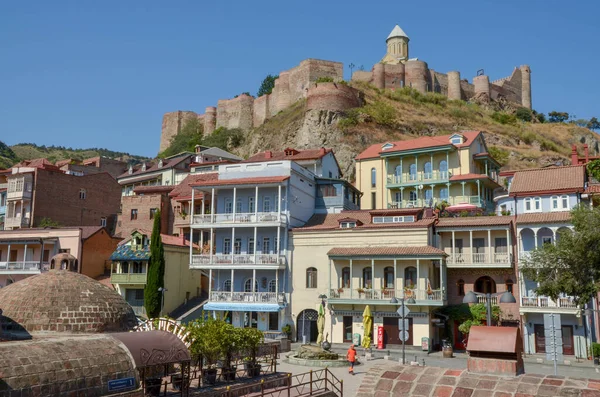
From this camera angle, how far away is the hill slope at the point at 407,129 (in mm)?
72500

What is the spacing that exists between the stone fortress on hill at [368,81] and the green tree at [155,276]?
4395 cm

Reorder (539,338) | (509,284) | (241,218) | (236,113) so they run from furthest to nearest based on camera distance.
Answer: (236,113)
(241,218)
(509,284)
(539,338)

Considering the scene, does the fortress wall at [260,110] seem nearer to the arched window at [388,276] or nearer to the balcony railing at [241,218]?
the balcony railing at [241,218]

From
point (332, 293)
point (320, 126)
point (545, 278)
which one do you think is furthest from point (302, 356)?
point (320, 126)

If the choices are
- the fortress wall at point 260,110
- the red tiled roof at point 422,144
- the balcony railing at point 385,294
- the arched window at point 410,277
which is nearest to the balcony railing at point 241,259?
the balcony railing at point 385,294

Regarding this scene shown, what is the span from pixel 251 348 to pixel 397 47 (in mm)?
87320

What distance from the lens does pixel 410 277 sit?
35906mm

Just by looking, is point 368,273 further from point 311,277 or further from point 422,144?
point 422,144

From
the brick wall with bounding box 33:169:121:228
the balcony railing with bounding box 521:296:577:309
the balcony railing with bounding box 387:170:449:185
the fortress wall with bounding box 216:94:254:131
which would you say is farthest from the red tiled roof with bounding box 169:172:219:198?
the fortress wall with bounding box 216:94:254:131

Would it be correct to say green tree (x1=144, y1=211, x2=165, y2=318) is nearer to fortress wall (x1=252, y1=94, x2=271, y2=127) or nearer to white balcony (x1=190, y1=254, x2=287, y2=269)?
white balcony (x1=190, y1=254, x2=287, y2=269)

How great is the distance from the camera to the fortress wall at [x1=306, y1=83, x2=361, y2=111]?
250ft

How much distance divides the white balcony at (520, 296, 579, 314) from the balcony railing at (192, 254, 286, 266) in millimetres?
15585

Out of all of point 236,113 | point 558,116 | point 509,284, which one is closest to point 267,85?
point 236,113

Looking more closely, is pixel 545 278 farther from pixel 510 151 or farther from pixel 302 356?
pixel 510 151
